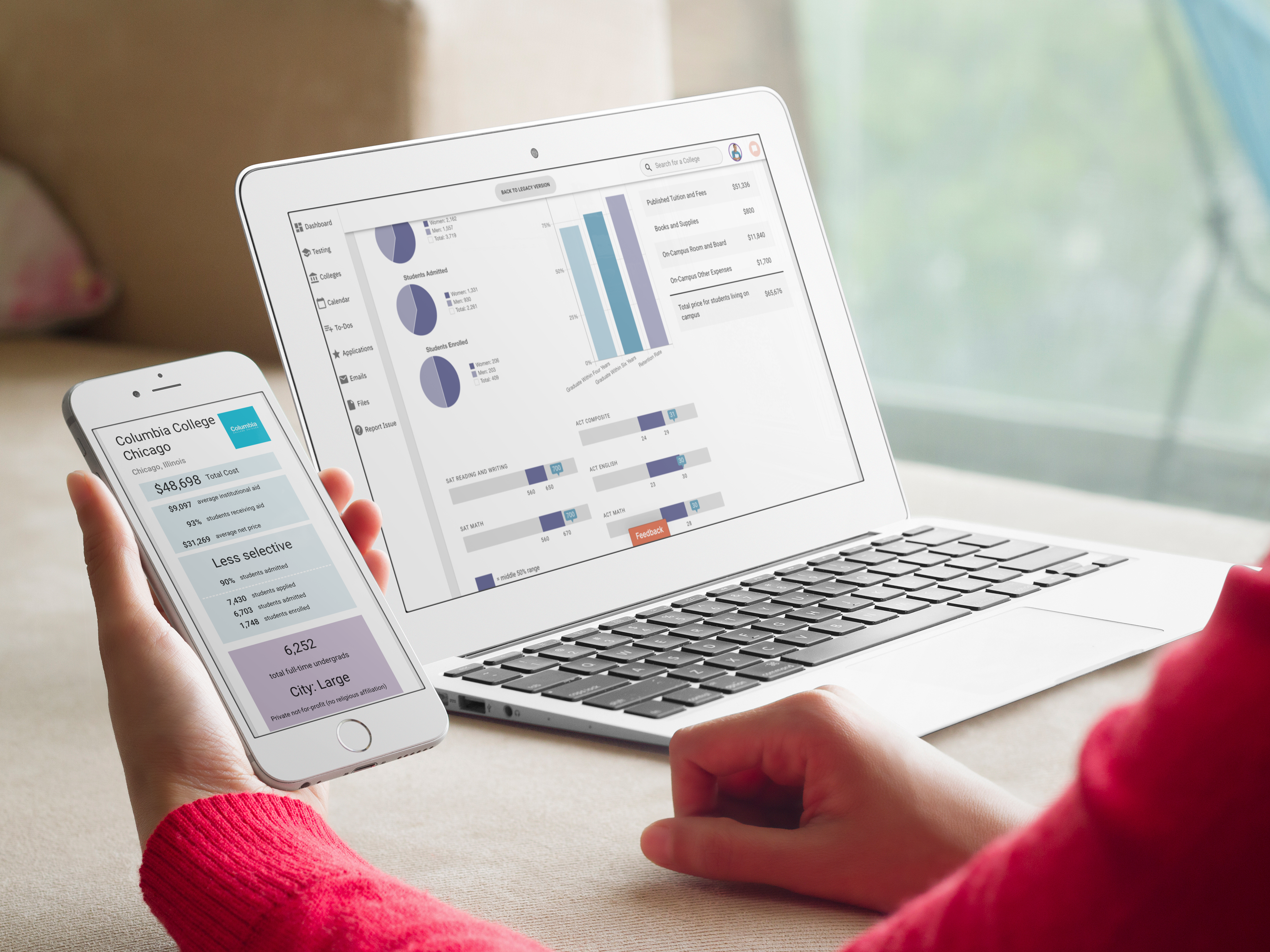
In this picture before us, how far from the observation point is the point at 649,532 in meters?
0.72

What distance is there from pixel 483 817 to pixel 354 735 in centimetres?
7

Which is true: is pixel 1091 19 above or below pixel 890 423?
above

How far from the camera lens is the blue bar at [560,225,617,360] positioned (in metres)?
0.72

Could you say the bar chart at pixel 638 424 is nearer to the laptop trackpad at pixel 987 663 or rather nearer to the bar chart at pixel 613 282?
the bar chart at pixel 613 282

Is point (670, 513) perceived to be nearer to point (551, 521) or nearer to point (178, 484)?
point (551, 521)

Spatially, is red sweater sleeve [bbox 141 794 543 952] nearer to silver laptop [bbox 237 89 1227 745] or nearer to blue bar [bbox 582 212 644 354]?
silver laptop [bbox 237 89 1227 745]

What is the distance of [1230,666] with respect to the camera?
18 cm

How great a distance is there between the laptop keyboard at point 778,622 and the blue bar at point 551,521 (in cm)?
7

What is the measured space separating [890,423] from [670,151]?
177 cm

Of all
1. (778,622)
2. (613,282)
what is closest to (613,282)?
(613,282)

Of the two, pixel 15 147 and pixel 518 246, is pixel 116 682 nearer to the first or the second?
pixel 518 246

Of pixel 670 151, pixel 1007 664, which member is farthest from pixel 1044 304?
pixel 1007 664

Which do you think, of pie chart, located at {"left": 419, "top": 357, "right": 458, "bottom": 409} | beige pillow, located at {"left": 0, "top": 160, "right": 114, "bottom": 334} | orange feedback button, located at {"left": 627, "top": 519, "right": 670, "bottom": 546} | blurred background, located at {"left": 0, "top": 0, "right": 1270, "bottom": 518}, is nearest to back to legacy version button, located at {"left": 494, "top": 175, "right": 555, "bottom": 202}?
pie chart, located at {"left": 419, "top": 357, "right": 458, "bottom": 409}

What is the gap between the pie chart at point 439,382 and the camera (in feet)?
2.20
